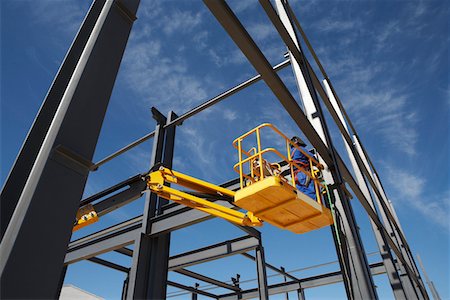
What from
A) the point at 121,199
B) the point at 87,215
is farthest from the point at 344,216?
the point at 87,215

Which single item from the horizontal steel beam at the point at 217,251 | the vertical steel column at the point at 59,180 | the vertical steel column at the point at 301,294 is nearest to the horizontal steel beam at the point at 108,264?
the horizontal steel beam at the point at 217,251

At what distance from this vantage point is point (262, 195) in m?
5.43

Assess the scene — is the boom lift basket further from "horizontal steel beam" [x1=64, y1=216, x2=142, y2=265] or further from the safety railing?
"horizontal steel beam" [x1=64, y1=216, x2=142, y2=265]

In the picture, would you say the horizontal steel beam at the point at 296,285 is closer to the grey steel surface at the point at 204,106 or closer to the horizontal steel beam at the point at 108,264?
the horizontal steel beam at the point at 108,264

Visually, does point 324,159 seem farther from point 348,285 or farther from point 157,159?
point 157,159

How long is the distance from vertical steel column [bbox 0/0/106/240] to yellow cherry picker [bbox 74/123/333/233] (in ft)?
12.0

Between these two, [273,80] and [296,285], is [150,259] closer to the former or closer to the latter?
[273,80]

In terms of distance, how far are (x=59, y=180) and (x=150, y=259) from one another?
5843 mm

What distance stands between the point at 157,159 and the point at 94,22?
6339 mm

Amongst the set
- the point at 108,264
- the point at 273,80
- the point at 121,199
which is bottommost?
the point at 121,199

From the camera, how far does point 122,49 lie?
2643 mm

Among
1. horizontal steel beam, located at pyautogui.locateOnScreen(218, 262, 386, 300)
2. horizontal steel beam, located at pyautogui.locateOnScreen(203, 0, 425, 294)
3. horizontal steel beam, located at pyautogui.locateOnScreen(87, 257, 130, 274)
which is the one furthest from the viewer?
horizontal steel beam, located at pyautogui.locateOnScreen(218, 262, 386, 300)

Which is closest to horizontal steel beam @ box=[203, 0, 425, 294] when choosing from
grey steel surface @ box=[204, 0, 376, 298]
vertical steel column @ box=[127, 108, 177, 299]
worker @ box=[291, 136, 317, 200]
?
grey steel surface @ box=[204, 0, 376, 298]

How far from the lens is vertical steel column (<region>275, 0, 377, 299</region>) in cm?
490
